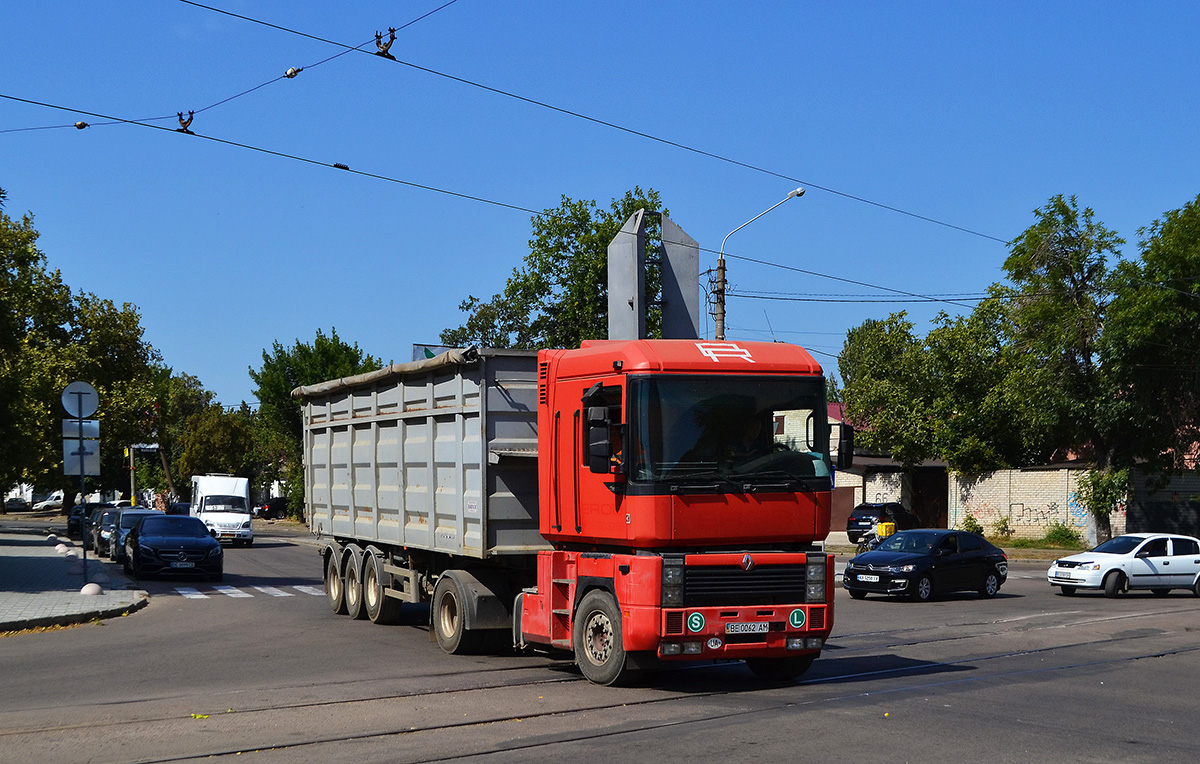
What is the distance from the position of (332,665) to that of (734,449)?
204 inches

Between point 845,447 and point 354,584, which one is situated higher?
point 845,447

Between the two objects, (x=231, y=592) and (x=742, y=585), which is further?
(x=231, y=592)

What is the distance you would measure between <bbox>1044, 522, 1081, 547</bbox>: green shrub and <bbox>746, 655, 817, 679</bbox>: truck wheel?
117 ft

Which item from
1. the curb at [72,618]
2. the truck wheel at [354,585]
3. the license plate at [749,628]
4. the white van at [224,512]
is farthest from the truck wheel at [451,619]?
the white van at [224,512]

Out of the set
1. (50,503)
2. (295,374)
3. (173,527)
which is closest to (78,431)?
(173,527)

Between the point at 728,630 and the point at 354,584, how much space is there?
27.9ft

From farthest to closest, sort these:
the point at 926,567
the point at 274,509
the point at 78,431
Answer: the point at 274,509 < the point at 926,567 < the point at 78,431

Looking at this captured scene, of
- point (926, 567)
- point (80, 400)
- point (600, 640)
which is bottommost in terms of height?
point (926, 567)

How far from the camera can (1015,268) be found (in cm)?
4203

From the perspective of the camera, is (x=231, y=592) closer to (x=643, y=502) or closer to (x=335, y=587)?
Result: (x=335, y=587)

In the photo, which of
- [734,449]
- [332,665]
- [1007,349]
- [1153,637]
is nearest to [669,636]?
[734,449]

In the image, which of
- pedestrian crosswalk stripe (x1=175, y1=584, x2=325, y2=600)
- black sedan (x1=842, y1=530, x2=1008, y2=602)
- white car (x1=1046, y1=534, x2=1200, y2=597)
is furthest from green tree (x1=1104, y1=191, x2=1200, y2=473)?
pedestrian crosswalk stripe (x1=175, y1=584, x2=325, y2=600)

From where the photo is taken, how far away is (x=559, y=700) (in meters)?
10.1

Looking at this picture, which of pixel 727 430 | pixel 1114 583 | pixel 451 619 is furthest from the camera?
pixel 1114 583
